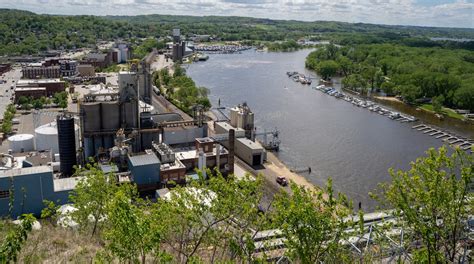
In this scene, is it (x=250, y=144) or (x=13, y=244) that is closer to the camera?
(x=13, y=244)

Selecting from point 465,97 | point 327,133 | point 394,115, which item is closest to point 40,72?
point 327,133

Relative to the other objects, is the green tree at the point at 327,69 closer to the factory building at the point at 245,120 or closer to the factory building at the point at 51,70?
A: the factory building at the point at 245,120

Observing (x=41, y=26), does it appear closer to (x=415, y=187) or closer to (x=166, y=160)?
(x=166, y=160)

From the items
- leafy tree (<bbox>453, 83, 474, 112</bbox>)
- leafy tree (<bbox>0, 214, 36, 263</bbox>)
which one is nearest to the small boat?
leafy tree (<bbox>453, 83, 474, 112</bbox>)

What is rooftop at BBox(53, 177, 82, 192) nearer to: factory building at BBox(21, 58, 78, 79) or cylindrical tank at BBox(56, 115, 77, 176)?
cylindrical tank at BBox(56, 115, 77, 176)

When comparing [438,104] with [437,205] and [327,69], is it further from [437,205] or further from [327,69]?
[437,205]

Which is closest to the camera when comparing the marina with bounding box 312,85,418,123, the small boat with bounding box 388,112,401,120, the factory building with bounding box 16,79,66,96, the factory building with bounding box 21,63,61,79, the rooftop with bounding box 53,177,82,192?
the rooftop with bounding box 53,177,82,192

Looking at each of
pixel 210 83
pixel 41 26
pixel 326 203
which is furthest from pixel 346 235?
pixel 41 26

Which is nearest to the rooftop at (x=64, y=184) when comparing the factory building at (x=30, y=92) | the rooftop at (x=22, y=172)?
the rooftop at (x=22, y=172)
